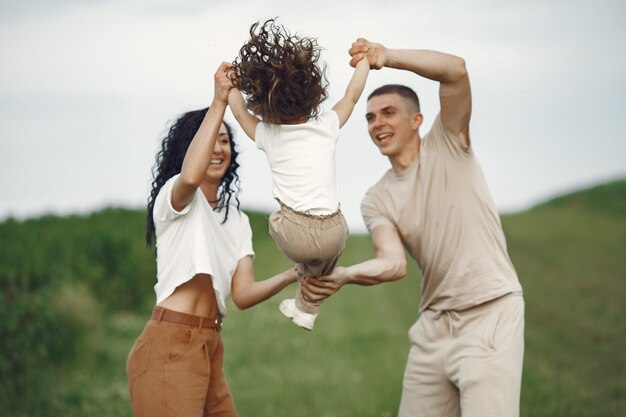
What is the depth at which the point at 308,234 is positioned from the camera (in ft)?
17.5

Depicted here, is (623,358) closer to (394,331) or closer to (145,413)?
(394,331)

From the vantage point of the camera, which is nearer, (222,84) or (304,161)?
(304,161)

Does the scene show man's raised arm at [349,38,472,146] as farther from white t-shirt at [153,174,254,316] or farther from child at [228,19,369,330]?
white t-shirt at [153,174,254,316]

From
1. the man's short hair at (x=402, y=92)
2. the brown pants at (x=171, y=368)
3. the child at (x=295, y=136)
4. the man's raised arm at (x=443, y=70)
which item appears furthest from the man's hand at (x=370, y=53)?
the brown pants at (x=171, y=368)

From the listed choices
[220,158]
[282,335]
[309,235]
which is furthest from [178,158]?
[282,335]

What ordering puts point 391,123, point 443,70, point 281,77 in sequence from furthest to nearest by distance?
point 391,123 < point 443,70 < point 281,77

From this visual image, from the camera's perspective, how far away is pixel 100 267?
24.2 m

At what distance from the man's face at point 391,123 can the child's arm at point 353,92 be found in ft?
3.53

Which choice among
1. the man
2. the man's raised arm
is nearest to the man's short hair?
the man

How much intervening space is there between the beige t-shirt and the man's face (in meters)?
0.15

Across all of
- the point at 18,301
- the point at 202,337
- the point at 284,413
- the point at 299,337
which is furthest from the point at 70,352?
the point at 202,337

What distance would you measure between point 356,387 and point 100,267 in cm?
1097

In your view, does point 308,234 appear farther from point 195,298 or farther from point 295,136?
point 195,298

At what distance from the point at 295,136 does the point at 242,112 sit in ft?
1.28
